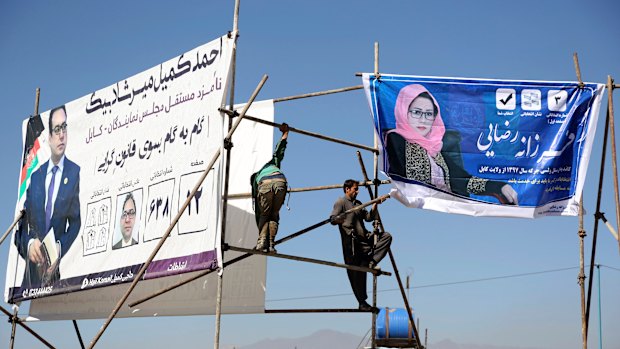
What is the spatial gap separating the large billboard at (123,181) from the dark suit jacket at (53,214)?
17mm

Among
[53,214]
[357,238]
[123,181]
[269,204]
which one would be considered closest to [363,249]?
[357,238]

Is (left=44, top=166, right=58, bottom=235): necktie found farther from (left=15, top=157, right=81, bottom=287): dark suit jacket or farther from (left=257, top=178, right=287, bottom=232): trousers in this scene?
(left=257, top=178, right=287, bottom=232): trousers

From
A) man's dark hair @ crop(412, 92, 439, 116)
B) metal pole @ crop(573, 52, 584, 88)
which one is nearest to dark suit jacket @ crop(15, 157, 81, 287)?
man's dark hair @ crop(412, 92, 439, 116)

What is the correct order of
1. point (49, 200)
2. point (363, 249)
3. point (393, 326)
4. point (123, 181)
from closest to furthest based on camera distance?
1. point (363, 249)
2. point (123, 181)
3. point (49, 200)
4. point (393, 326)

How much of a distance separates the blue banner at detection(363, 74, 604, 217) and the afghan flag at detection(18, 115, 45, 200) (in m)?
6.72

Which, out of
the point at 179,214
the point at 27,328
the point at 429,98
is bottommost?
the point at 27,328

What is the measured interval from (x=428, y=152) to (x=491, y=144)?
0.83 meters

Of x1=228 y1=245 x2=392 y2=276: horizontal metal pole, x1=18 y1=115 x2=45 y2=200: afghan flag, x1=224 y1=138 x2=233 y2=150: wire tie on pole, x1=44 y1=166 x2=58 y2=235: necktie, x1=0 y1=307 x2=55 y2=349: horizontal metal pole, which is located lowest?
x1=0 y1=307 x2=55 y2=349: horizontal metal pole

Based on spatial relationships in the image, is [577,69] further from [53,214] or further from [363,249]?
[53,214]

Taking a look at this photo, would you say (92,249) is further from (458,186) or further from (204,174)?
(458,186)

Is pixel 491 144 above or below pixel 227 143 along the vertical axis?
above

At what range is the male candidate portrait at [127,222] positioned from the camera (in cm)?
1418

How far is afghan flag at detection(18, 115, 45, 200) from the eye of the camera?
17172 mm

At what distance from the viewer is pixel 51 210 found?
16.4 meters
